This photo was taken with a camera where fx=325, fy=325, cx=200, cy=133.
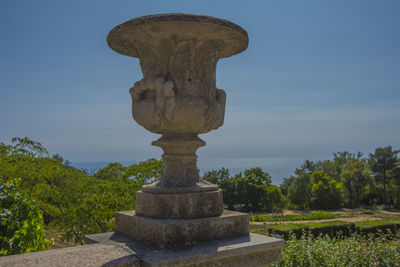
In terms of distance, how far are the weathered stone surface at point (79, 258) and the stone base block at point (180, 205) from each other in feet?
1.80

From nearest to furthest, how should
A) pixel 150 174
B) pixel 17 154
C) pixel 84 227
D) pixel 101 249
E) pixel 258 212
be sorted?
pixel 101 249 < pixel 84 227 < pixel 150 174 < pixel 17 154 < pixel 258 212

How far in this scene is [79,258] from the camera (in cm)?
268

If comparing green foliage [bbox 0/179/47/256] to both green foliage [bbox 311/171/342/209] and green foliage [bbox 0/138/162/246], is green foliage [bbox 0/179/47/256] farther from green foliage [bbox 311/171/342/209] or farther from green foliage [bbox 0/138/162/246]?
green foliage [bbox 311/171/342/209]

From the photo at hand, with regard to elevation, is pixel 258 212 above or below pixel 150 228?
below

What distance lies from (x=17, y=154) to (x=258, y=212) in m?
31.0

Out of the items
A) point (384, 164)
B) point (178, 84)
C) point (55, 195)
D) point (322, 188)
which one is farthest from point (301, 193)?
point (178, 84)

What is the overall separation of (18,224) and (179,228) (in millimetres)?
1952

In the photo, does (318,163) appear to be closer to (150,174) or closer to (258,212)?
(258,212)

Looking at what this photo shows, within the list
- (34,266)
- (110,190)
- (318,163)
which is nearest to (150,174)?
(110,190)

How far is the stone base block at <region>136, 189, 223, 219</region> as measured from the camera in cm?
337

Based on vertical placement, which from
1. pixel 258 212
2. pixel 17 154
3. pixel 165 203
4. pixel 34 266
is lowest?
pixel 258 212

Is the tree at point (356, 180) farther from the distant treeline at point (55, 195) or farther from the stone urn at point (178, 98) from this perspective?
the stone urn at point (178, 98)

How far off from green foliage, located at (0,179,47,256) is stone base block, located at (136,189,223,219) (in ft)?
4.60

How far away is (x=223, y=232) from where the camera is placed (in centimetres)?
345
